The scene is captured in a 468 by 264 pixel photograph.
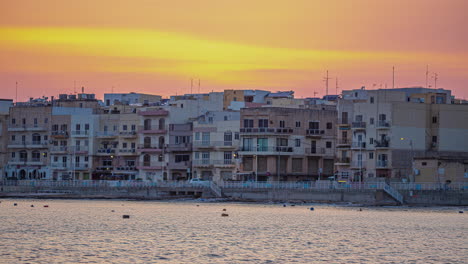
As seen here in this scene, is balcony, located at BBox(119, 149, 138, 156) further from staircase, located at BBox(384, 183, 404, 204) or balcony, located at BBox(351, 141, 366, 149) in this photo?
staircase, located at BBox(384, 183, 404, 204)

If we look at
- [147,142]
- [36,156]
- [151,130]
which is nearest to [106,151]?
[147,142]

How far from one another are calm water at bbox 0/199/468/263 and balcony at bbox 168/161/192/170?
2870cm

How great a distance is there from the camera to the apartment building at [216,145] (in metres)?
123

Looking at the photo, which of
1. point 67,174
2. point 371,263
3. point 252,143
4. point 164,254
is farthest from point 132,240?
point 67,174

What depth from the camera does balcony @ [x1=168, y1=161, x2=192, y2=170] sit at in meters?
128

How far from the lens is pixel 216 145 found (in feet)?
406

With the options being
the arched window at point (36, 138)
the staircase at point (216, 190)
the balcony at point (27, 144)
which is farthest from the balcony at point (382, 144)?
the arched window at point (36, 138)

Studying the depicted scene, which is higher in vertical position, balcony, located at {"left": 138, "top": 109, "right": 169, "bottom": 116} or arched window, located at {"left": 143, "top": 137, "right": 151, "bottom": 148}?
balcony, located at {"left": 138, "top": 109, "right": 169, "bottom": 116}

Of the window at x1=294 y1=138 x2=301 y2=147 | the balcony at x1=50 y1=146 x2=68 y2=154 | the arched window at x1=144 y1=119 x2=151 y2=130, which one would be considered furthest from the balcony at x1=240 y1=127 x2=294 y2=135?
the balcony at x1=50 y1=146 x2=68 y2=154

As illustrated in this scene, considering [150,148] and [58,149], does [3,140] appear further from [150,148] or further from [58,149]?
[150,148]

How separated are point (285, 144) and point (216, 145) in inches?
365

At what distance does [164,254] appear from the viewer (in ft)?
178

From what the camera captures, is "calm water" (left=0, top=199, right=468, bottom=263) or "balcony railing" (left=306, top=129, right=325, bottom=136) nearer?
"calm water" (left=0, top=199, right=468, bottom=263)

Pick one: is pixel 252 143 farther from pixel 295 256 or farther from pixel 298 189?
pixel 295 256
